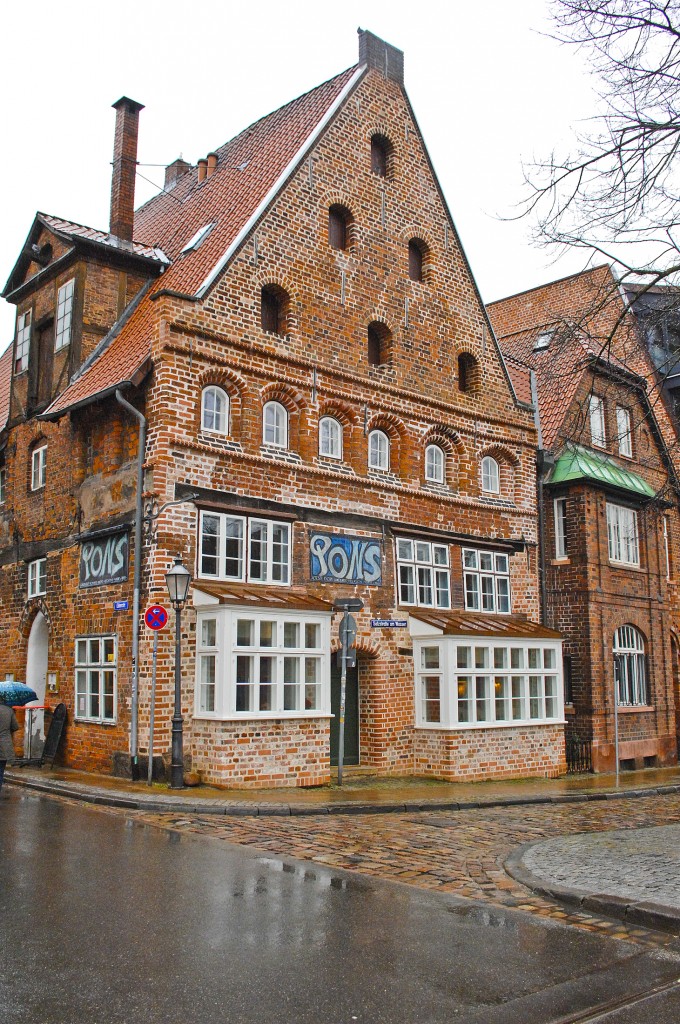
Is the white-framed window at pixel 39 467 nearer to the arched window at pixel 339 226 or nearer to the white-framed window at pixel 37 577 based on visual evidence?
the white-framed window at pixel 37 577

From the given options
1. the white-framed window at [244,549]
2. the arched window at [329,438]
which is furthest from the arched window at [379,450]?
the white-framed window at [244,549]

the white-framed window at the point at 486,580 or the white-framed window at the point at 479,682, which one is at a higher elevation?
the white-framed window at the point at 486,580

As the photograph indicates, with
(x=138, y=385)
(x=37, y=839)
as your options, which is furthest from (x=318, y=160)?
(x=37, y=839)

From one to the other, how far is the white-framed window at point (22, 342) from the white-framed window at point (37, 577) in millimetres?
4380

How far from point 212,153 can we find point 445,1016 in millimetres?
24142

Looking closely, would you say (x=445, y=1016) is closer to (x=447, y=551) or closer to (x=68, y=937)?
(x=68, y=937)

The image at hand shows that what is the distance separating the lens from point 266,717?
1562 cm

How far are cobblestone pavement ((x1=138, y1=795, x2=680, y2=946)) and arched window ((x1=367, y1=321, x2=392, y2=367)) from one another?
9.87m

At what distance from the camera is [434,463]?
21.3 m

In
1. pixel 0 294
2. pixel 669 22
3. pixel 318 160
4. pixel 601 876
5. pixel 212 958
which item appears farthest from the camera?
pixel 0 294

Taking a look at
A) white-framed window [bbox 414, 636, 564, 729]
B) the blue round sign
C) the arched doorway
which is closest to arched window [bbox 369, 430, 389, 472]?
white-framed window [bbox 414, 636, 564, 729]

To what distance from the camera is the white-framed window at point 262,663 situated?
15305mm

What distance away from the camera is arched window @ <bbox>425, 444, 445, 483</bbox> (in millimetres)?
21062

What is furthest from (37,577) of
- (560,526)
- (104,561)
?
(560,526)
